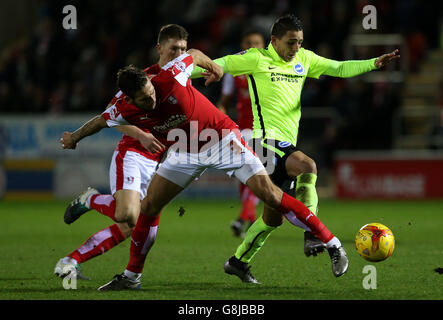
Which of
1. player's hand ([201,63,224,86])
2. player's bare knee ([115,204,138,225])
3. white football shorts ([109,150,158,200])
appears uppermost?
player's hand ([201,63,224,86])

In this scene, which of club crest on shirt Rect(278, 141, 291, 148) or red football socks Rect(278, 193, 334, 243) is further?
club crest on shirt Rect(278, 141, 291, 148)

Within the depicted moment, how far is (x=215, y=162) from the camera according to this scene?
20.8 feet

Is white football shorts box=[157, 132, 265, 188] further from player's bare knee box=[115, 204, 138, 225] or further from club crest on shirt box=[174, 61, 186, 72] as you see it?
player's bare knee box=[115, 204, 138, 225]

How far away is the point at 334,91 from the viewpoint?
17.5 metres

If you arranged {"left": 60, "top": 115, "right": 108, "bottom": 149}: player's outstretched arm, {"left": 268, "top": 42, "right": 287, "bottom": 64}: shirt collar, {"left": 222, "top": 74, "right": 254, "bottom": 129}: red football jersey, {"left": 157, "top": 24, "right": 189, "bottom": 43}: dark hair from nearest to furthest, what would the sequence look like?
1. {"left": 60, "top": 115, "right": 108, "bottom": 149}: player's outstretched arm
2. {"left": 268, "top": 42, "right": 287, "bottom": 64}: shirt collar
3. {"left": 157, "top": 24, "right": 189, "bottom": 43}: dark hair
4. {"left": 222, "top": 74, "right": 254, "bottom": 129}: red football jersey

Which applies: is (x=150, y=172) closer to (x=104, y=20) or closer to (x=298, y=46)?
(x=298, y=46)

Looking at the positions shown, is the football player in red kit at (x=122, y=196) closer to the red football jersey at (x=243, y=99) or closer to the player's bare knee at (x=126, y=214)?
the player's bare knee at (x=126, y=214)

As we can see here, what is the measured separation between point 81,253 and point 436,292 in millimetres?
2968

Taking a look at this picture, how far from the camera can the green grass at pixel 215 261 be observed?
6305 mm

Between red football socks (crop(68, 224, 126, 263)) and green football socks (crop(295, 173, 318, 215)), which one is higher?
green football socks (crop(295, 173, 318, 215))

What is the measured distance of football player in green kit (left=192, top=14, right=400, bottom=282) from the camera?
23.1 feet

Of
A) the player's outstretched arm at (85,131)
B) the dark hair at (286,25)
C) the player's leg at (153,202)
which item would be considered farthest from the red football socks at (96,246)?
the dark hair at (286,25)

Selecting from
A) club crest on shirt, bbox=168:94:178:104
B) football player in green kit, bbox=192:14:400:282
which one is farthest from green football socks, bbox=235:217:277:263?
club crest on shirt, bbox=168:94:178:104

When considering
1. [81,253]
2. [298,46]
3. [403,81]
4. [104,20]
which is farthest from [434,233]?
[104,20]
